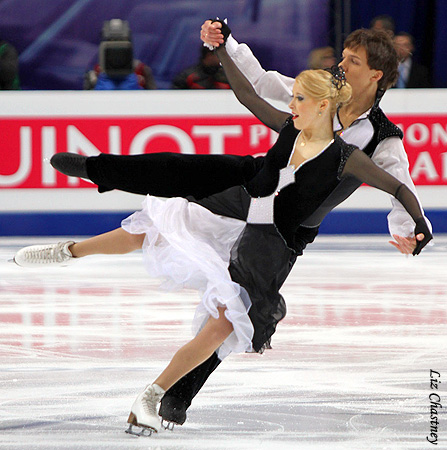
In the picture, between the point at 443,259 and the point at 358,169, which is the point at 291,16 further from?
the point at 358,169

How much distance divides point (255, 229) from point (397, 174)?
46cm

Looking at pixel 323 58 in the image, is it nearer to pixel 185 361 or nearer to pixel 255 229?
pixel 255 229

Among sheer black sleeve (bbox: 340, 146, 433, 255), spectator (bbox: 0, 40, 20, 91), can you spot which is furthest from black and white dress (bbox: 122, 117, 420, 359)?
spectator (bbox: 0, 40, 20, 91)

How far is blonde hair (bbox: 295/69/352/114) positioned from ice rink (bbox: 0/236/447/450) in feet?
3.21

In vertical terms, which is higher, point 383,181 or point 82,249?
point 383,181

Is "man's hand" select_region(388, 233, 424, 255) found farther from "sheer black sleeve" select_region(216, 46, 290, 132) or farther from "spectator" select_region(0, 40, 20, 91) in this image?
"spectator" select_region(0, 40, 20, 91)

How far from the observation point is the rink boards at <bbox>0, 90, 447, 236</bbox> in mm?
5949

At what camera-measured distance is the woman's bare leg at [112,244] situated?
9.00ft

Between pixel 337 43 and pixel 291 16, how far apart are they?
114cm

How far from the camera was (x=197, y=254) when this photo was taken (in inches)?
99.8

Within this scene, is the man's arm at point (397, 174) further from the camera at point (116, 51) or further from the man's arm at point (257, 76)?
the camera at point (116, 51)

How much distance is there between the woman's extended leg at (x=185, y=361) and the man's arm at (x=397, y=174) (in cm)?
57

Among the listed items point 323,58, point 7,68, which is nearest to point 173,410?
point 323,58

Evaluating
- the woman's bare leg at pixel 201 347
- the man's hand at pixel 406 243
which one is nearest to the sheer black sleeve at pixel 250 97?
the man's hand at pixel 406 243
